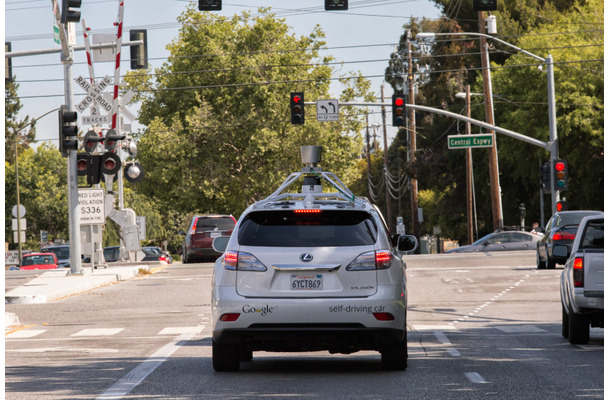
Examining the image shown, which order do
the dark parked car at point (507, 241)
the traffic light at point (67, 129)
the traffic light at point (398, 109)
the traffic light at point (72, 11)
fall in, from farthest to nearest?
the dark parked car at point (507, 241), the traffic light at point (398, 109), the traffic light at point (67, 129), the traffic light at point (72, 11)

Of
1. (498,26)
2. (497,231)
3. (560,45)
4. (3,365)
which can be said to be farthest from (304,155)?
(498,26)

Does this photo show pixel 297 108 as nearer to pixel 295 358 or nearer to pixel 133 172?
pixel 133 172

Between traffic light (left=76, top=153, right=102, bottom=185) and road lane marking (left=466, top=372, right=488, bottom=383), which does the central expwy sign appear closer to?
traffic light (left=76, top=153, right=102, bottom=185)

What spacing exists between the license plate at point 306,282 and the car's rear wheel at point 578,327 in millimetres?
4359

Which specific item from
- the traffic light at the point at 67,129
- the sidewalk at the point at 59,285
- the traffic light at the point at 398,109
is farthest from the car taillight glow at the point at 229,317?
the traffic light at the point at 398,109

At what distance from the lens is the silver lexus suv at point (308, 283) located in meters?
10.4

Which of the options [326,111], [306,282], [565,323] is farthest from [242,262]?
[326,111]

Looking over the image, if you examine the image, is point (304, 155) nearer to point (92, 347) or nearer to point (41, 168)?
point (92, 347)

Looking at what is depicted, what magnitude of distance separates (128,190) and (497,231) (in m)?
49.6

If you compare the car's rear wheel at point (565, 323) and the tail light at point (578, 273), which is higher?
the tail light at point (578, 273)

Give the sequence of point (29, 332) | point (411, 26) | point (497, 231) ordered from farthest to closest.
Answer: point (411, 26) < point (497, 231) < point (29, 332)

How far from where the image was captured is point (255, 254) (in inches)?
414

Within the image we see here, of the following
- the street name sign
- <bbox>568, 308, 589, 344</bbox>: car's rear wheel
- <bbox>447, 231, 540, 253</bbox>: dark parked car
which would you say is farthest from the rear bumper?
<bbox>447, 231, 540, 253</bbox>: dark parked car

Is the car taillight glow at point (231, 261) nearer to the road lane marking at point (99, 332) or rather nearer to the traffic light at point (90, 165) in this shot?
the road lane marking at point (99, 332)
